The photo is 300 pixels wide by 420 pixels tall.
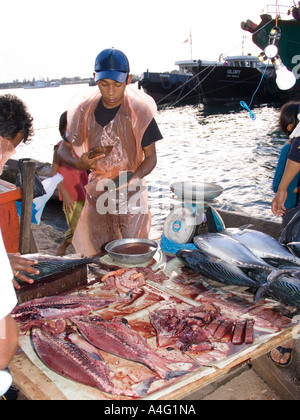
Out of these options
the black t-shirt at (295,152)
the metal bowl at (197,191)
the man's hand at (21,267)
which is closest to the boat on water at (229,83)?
the black t-shirt at (295,152)

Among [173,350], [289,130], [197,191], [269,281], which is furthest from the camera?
[289,130]

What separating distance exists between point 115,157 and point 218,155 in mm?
15894

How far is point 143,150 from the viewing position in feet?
12.4

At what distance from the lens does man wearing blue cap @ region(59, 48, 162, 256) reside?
3.65 metres

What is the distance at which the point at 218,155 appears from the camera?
62.2 feet

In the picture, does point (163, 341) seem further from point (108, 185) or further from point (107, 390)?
point (108, 185)

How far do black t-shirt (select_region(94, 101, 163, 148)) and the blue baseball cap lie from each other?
42cm

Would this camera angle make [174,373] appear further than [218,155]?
Result: No

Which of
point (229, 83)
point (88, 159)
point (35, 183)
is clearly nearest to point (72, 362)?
point (88, 159)

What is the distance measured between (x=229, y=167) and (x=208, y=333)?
47.8ft

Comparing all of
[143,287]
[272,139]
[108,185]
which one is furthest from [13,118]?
[272,139]

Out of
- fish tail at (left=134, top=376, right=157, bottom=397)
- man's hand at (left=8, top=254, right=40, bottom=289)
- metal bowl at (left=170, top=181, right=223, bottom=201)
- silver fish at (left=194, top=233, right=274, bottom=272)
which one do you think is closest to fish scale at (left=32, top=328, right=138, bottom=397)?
fish tail at (left=134, top=376, right=157, bottom=397)

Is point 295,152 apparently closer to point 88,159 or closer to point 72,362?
point 88,159

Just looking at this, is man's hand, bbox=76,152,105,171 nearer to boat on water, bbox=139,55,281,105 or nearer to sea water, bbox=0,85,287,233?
sea water, bbox=0,85,287,233
